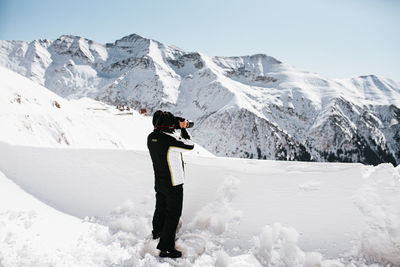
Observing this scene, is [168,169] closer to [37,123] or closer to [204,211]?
[204,211]

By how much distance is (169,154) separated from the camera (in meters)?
3.88

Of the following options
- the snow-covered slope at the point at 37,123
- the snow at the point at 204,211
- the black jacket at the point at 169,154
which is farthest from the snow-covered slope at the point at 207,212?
the snow-covered slope at the point at 37,123

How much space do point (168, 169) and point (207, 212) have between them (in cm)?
126

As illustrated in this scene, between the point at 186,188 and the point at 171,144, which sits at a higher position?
the point at 171,144

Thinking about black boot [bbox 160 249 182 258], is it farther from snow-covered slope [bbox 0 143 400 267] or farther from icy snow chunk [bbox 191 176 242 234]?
icy snow chunk [bbox 191 176 242 234]

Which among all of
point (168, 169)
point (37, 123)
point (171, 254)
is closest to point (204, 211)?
point (171, 254)


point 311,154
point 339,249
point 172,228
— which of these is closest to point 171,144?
point 172,228

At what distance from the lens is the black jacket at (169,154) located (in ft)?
12.7

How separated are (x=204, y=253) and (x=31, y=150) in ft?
15.2

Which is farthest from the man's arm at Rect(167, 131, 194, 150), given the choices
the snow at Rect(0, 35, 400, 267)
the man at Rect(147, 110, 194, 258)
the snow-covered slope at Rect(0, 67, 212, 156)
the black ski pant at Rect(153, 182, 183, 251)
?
the snow-covered slope at Rect(0, 67, 212, 156)

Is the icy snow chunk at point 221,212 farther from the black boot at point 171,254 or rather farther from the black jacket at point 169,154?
the black jacket at point 169,154

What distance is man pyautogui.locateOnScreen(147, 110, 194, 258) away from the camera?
3.81 meters

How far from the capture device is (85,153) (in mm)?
5844

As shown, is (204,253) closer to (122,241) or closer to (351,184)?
(122,241)
